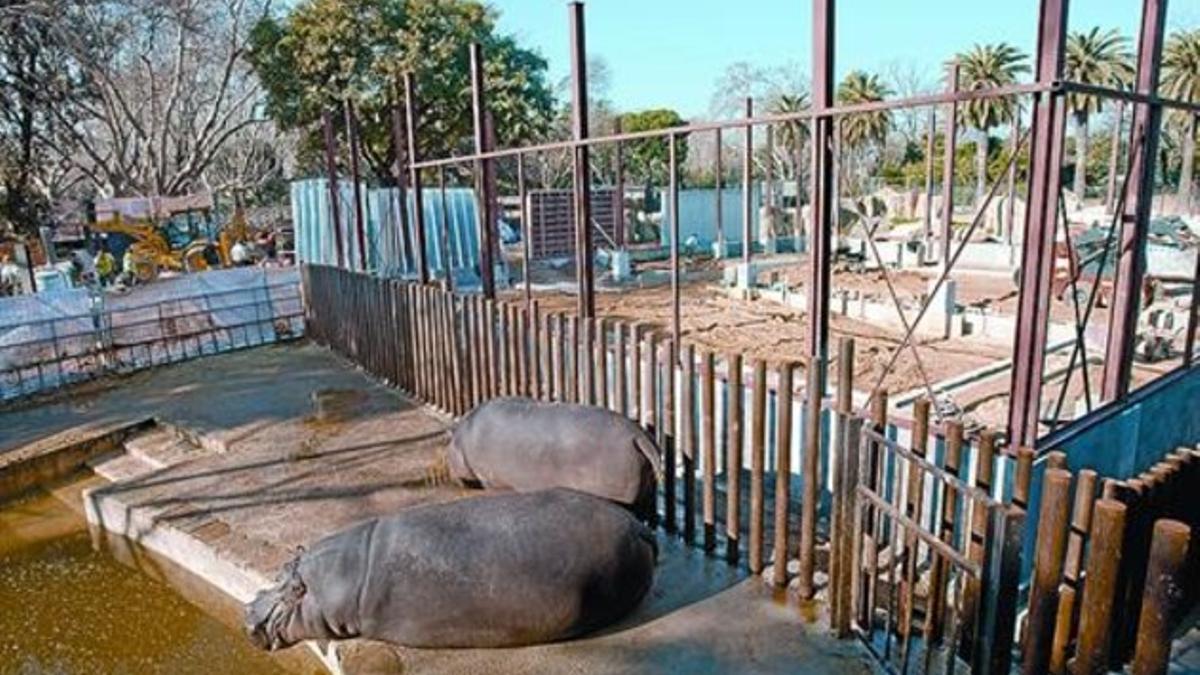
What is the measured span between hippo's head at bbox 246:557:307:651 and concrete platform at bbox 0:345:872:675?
8.2 inches

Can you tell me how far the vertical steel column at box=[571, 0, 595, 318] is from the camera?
18.5ft

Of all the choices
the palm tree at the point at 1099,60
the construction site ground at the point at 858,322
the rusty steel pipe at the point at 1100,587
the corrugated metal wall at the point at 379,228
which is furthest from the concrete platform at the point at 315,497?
the palm tree at the point at 1099,60

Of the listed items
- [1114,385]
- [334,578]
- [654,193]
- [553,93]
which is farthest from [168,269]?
[1114,385]

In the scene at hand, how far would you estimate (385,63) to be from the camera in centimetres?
2039

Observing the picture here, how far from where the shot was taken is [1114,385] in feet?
15.6

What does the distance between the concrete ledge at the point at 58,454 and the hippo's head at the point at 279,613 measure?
4354 millimetres

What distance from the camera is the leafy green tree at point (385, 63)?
20.2m

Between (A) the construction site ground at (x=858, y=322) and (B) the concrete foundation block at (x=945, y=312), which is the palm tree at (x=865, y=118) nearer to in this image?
(A) the construction site ground at (x=858, y=322)

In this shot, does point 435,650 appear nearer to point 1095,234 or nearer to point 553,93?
point 1095,234

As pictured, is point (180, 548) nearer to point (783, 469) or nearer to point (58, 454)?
point (58, 454)

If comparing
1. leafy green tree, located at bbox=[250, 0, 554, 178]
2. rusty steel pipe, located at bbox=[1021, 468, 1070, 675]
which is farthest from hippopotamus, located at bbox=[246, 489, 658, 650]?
leafy green tree, located at bbox=[250, 0, 554, 178]

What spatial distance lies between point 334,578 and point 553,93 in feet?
71.4

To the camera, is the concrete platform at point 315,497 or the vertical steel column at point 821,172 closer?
the concrete platform at point 315,497

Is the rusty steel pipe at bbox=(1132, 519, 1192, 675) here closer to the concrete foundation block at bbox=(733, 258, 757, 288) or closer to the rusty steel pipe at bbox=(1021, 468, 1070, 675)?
the rusty steel pipe at bbox=(1021, 468, 1070, 675)
